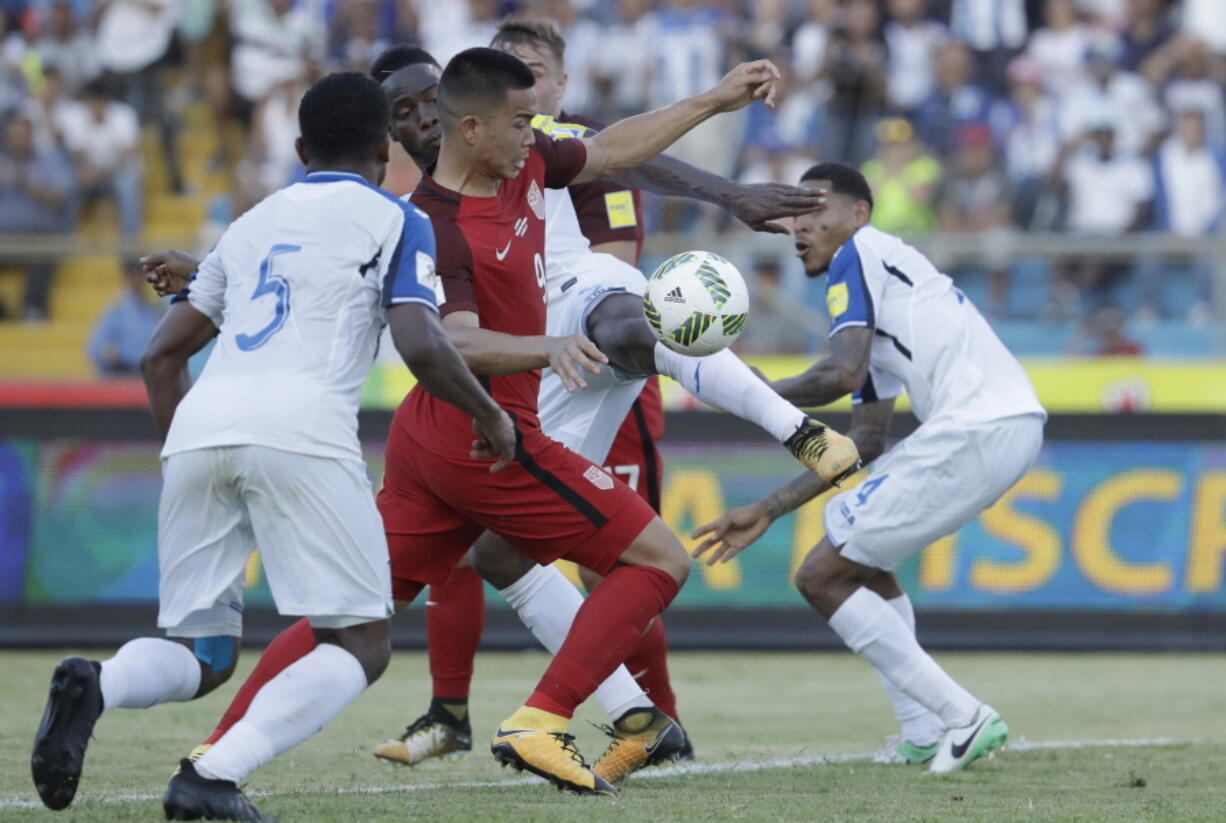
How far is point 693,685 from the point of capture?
10430 mm

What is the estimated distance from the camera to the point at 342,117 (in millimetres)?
5250

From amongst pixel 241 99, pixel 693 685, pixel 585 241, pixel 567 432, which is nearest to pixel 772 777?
pixel 567 432

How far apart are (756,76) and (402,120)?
1.41m

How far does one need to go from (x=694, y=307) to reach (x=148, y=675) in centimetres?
219

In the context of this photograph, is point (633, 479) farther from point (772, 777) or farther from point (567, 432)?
point (772, 777)

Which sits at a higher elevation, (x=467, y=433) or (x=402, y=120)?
(x=402, y=120)

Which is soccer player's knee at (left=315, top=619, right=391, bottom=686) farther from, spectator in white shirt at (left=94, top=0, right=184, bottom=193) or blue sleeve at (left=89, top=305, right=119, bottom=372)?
spectator in white shirt at (left=94, top=0, right=184, bottom=193)

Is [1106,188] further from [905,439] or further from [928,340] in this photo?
[905,439]

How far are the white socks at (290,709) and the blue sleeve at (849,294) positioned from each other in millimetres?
3072

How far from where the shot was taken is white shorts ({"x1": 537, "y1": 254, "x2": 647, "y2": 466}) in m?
6.96

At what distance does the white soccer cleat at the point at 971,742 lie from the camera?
7.03 m

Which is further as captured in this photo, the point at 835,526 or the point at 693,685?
the point at 693,685

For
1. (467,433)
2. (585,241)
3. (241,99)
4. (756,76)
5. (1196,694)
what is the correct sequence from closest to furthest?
(467,433) < (756,76) < (585,241) < (1196,694) < (241,99)

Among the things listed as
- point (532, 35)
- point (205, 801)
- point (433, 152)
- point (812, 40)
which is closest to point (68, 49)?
point (812, 40)
